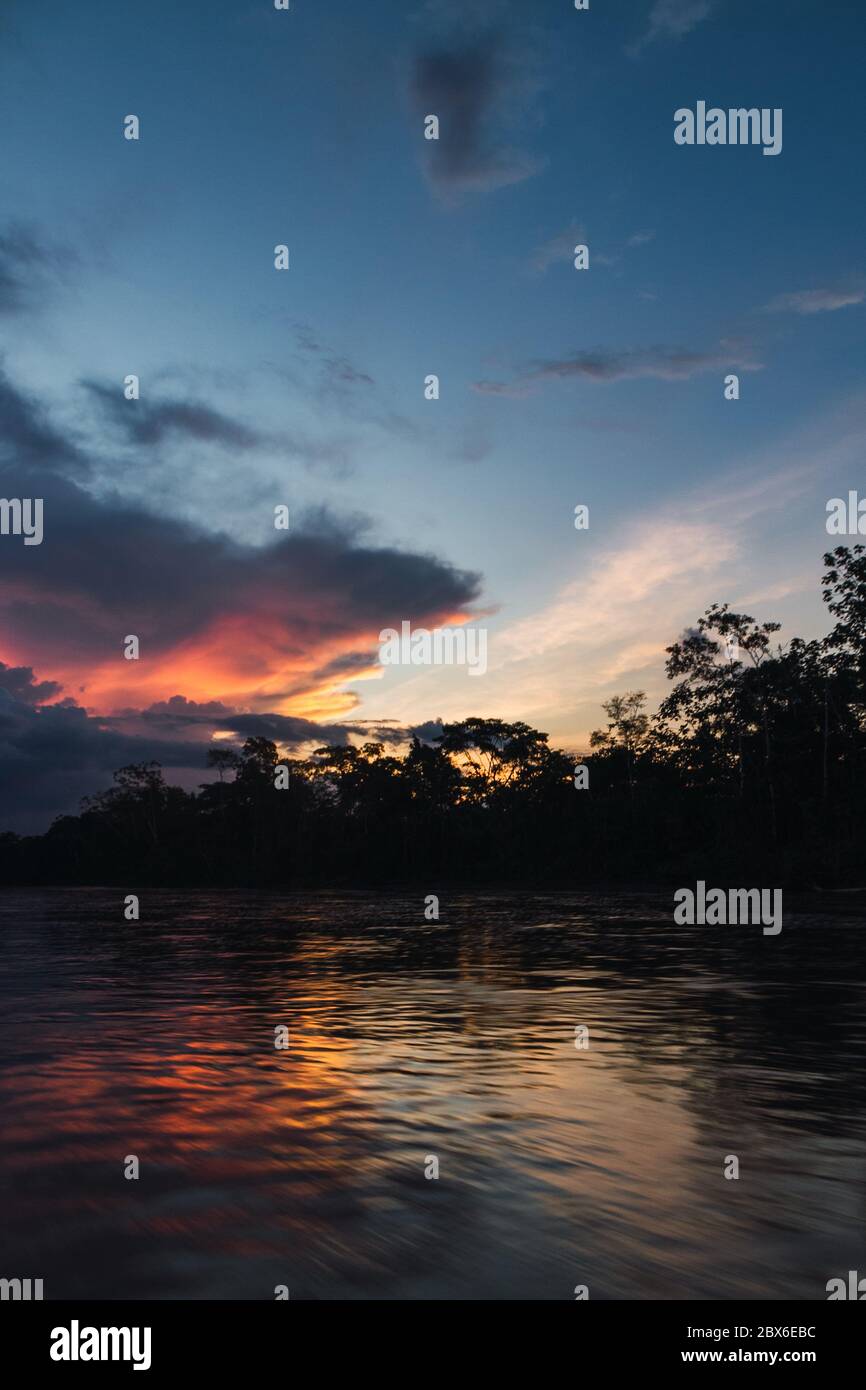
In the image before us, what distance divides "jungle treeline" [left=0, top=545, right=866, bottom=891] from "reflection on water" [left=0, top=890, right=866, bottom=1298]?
1378 cm

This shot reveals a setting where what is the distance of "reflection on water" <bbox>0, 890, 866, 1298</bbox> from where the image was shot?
5.07 meters

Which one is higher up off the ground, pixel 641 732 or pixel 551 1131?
pixel 641 732

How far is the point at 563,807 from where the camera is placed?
8825 centimetres

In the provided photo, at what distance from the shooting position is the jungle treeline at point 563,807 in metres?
56.5

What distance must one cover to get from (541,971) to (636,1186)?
13.8 m

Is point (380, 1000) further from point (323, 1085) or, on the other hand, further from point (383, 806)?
point (383, 806)

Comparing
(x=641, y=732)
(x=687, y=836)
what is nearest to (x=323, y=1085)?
(x=687, y=836)

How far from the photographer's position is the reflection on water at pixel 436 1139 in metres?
5.07

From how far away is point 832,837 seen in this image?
53.8 meters

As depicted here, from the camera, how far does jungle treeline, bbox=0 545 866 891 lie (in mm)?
56500

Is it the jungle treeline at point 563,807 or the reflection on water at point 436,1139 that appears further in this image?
the jungle treeline at point 563,807

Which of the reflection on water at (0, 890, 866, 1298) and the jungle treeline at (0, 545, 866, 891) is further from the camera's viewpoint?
the jungle treeline at (0, 545, 866, 891)

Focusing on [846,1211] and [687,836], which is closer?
[846,1211]

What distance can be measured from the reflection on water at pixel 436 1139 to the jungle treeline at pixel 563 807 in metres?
13.8
